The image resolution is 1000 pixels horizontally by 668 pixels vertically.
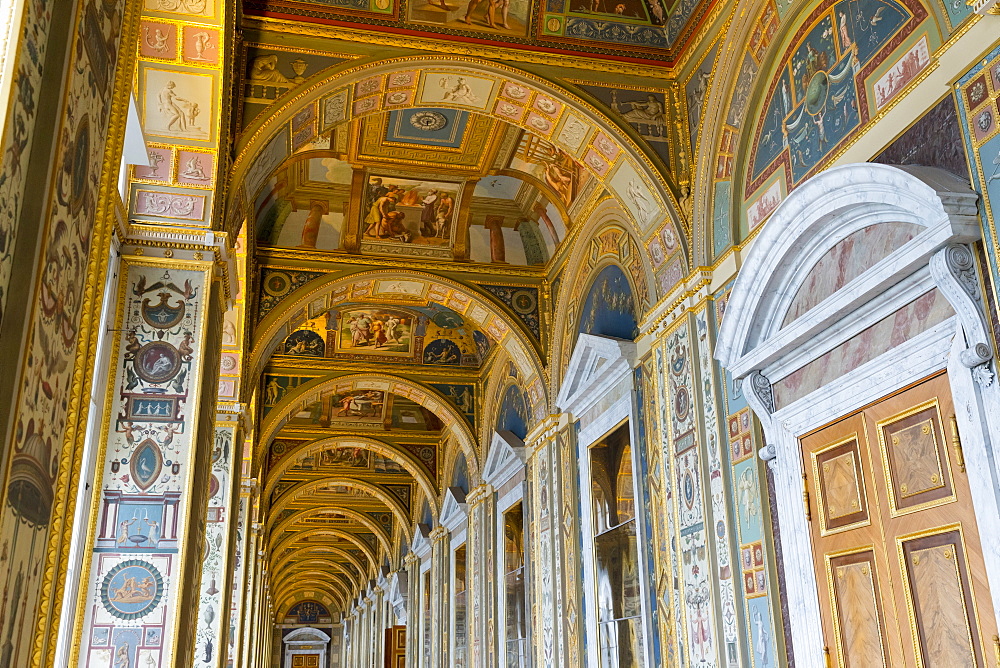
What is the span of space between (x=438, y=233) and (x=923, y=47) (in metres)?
8.89

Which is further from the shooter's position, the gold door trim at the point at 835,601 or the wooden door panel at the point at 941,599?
the gold door trim at the point at 835,601

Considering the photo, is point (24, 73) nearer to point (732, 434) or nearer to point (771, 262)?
point (771, 262)

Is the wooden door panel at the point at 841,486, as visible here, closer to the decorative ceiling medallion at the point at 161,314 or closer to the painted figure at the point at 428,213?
the decorative ceiling medallion at the point at 161,314

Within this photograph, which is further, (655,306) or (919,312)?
(655,306)

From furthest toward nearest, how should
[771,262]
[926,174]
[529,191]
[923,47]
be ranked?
[529,191]
[771,262]
[923,47]
[926,174]

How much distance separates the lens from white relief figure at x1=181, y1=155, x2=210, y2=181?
7.85 metres

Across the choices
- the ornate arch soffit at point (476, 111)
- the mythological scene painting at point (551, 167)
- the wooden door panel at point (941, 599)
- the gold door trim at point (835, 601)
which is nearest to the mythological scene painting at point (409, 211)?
the mythological scene painting at point (551, 167)

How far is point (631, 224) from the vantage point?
10242 mm

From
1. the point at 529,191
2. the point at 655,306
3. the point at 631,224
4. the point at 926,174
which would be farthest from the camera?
the point at 529,191

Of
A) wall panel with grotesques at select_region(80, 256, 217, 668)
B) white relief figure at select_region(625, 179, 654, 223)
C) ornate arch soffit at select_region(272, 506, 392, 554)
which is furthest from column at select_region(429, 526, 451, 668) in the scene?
wall panel with grotesques at select_region(80, 256, 217, 668)

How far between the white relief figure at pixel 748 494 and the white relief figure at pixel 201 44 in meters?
5.66

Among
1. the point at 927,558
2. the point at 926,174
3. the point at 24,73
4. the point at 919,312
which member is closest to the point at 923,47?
the point at 926,174

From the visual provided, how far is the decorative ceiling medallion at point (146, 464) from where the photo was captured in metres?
7.10

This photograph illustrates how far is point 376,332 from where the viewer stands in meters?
17.8
